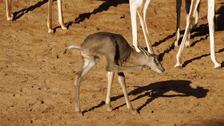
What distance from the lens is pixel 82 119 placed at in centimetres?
948

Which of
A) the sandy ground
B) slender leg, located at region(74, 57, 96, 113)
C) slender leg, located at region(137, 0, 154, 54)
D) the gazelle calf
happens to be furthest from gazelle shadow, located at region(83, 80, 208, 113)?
slender leg, located at region(137, 0, 154, 54)

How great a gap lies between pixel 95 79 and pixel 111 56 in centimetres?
225

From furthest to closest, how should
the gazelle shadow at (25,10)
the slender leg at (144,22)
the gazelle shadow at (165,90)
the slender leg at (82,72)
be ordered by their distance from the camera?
the gazelle shadow at (25,10) < the slender leg at (144,22) < the gazelle shadow at (165,90) < the slender leg at (82,72)

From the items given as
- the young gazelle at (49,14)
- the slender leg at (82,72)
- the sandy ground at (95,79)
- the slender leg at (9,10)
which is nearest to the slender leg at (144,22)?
the sandy ground at (95,79)

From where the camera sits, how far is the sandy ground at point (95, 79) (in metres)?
9.64

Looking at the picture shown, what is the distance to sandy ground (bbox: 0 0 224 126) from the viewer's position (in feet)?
31.6

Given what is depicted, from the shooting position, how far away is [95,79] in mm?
11398

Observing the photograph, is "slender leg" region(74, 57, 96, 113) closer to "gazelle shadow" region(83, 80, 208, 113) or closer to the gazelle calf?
the gazelle calf

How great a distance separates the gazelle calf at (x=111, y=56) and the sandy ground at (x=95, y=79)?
1.29 ft

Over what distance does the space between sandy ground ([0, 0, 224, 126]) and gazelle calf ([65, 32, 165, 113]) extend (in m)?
0.39

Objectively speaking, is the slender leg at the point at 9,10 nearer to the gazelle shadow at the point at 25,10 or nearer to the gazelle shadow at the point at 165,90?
the gazelle shadow at the point at 25,10

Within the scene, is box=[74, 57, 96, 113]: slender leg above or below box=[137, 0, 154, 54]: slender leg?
above

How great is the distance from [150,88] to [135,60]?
1.32 m

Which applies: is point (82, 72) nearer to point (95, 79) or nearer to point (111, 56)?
point (111, 56)
